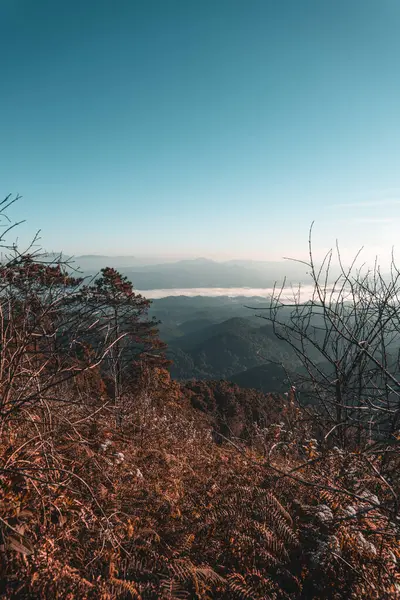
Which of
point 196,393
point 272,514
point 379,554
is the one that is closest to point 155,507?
point 272,514

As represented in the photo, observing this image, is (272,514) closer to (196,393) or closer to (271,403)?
(196,393)

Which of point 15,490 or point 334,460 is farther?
point 334,460

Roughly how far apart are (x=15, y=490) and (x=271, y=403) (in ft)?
146

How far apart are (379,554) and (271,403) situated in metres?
43.7

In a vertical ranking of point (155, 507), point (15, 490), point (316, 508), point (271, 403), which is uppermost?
point (15, 490)

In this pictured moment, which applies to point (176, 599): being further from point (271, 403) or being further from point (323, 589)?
point (271, 403)

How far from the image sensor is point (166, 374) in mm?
26453

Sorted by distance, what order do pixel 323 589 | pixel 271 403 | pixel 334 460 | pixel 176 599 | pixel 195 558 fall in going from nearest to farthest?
1. pixel 176 599
2. pixel 323 589
3. pixel 195 558
4. pixel 334 460
5. pixel 271 403

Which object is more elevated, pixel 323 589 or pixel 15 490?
pixel 15 490

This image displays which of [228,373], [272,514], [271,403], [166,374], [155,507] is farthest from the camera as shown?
[228,373]

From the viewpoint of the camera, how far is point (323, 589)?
3156 millimetres

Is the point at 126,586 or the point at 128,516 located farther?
the point at 128,516

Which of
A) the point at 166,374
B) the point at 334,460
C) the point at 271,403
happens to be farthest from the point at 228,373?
the point at 334,460

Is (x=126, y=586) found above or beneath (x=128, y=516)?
beneath
